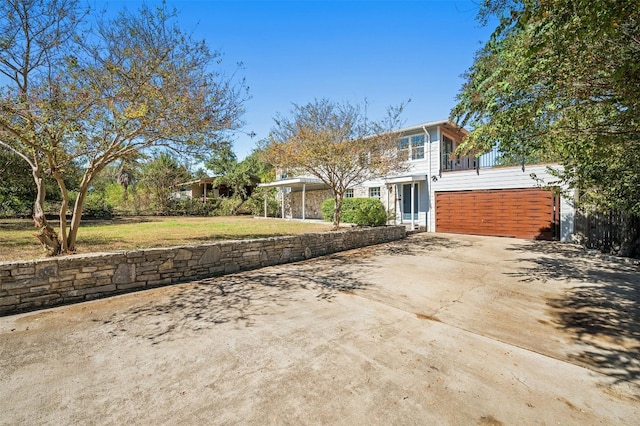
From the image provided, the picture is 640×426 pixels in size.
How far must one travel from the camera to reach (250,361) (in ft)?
11.0

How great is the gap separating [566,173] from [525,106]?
19.1 feet

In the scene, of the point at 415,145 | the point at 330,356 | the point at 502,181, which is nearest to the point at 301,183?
the point at 415,145

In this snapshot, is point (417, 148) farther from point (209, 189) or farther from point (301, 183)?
point (209, 189)

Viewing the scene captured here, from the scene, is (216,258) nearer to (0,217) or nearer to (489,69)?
(489,69)

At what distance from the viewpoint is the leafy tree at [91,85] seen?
5848 millimetres

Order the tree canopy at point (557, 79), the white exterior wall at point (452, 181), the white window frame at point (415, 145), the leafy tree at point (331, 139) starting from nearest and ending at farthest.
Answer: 1. the tree canopy at point (557, 79)
2. the leafy tree at point (331, 139)
3. the white exterior wall at point (452, 181)
4. the white window frame at point (415, 145)

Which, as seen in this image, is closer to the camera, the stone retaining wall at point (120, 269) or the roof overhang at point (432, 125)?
the stone retaining wall at point (120, 269)

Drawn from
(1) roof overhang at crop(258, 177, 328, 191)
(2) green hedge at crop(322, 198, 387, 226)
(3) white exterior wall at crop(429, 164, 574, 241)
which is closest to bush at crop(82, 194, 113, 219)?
(1) roof overhang at crop(258, 177, 328, 191)

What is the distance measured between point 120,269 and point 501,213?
15114 millimetres

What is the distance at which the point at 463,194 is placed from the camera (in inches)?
605

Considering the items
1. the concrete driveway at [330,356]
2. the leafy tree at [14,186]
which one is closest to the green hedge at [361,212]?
the concrete driveway at [330,356]

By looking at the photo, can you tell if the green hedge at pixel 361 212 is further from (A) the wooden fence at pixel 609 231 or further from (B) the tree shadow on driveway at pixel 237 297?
(A) the wooden fence at pixel 609 231

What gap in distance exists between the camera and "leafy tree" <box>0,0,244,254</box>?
5848 millimetres

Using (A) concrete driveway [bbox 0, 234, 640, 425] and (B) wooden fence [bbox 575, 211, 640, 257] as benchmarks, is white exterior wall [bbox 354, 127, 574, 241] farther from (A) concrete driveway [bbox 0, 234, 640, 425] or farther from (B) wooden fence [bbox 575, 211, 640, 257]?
(A) concrete driveway [bbox 0, 234, 640, 425]
